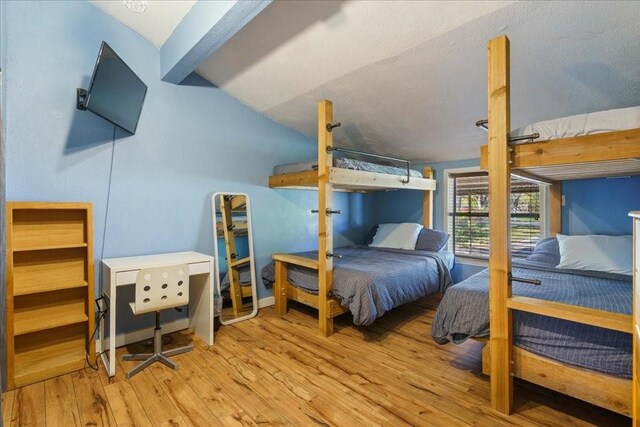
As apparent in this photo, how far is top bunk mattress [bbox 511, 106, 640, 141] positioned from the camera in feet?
5.26

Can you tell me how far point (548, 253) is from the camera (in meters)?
2.99

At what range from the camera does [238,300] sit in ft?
10.9

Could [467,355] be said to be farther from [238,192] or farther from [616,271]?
[238,192]

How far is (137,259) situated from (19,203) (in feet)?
2.71

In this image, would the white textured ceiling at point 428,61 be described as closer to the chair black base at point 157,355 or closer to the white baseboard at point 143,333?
the chair black base at point 157,355

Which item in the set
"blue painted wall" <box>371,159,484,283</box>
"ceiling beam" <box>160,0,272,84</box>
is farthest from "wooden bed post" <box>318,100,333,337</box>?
"blue painted wall" <box>371,159,484,283</box>

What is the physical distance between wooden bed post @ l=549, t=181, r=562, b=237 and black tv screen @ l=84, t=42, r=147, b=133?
3.97 meters

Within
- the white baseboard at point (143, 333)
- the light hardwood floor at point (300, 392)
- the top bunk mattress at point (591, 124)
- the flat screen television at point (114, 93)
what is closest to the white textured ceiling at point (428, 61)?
the top bunk mattress at point (591, 124)

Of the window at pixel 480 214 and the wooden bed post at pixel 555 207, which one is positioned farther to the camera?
the window at pixel 480 214

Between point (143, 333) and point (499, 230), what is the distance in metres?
2.90

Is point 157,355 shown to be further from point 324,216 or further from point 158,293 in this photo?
point 324,216

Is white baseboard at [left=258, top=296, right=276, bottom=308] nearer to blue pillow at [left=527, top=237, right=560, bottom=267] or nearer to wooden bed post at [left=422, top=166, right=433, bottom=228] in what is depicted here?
wooden bed post at [left=422, top=166, right=433, bottom=228]

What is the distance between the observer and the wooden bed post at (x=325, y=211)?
109 inches

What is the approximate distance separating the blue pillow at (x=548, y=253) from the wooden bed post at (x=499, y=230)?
61.3 inches
